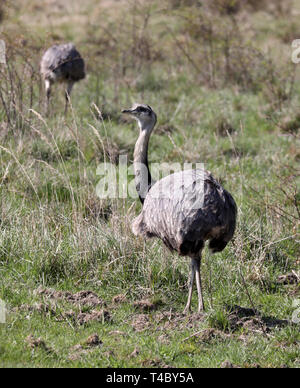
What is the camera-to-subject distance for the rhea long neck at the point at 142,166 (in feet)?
21.1

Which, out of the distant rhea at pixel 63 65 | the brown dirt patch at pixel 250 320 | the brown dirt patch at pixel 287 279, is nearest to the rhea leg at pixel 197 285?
the brown dirt patch at pixel 250 320

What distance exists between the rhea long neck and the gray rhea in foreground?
800mm

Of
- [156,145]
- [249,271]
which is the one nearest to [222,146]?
[156,145]

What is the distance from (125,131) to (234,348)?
16.9 feet

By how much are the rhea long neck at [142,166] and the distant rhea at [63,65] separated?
4.45 metres

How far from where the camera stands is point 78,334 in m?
4.94

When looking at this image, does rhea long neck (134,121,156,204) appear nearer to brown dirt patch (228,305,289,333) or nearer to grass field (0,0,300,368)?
grass field (0,0,300,368)

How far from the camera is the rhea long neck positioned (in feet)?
21.1

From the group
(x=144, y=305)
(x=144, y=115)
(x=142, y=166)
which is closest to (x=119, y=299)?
(x=144, y=305)

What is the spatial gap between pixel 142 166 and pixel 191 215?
1.62 metres

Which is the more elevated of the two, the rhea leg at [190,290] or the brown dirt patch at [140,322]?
the rhea leg at [190,290]

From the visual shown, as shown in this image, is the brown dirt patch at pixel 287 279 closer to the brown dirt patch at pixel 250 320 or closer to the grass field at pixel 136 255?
A: the grass field at pixel 136 255

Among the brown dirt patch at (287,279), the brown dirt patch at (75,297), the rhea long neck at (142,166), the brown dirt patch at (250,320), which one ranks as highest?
the rhea long neck at (142,166)

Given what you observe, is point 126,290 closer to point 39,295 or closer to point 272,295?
point 39,295
